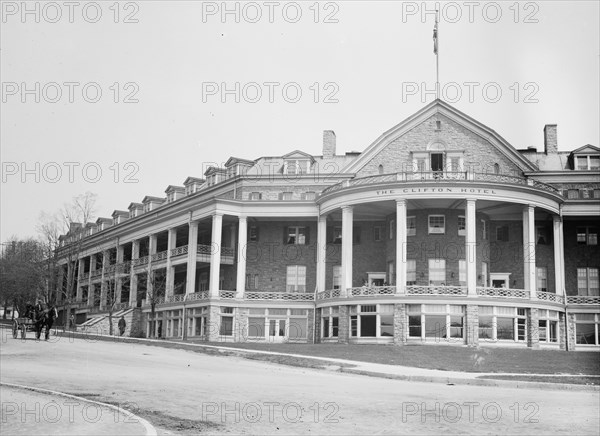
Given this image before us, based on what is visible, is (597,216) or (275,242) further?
(275,242)

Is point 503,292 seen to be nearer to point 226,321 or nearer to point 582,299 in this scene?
point 582,299

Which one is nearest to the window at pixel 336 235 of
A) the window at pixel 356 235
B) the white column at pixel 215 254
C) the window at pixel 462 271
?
the window at pixel 356 235

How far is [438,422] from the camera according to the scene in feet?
44.6

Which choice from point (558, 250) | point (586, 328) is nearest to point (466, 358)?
point (558, 250)

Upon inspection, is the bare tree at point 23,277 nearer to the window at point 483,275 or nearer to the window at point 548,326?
the window at point 483,275

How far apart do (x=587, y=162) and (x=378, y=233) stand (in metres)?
15.3

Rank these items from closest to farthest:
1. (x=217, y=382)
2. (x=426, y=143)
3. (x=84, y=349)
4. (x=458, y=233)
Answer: (x=217, y=382)
(x=84, y=349)
(x=458, y=233)
(x=426, y=143)

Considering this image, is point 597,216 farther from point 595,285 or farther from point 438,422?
point 438,422

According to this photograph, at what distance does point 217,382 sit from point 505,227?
110 feet

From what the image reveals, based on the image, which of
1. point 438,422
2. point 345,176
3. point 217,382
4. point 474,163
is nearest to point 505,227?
point 474,163

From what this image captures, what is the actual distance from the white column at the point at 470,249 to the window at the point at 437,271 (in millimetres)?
3031

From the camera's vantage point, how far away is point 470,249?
41781mm

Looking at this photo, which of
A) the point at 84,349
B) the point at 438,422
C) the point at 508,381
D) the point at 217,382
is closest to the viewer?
the point at 438,422

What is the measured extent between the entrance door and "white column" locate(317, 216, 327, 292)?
390cm
